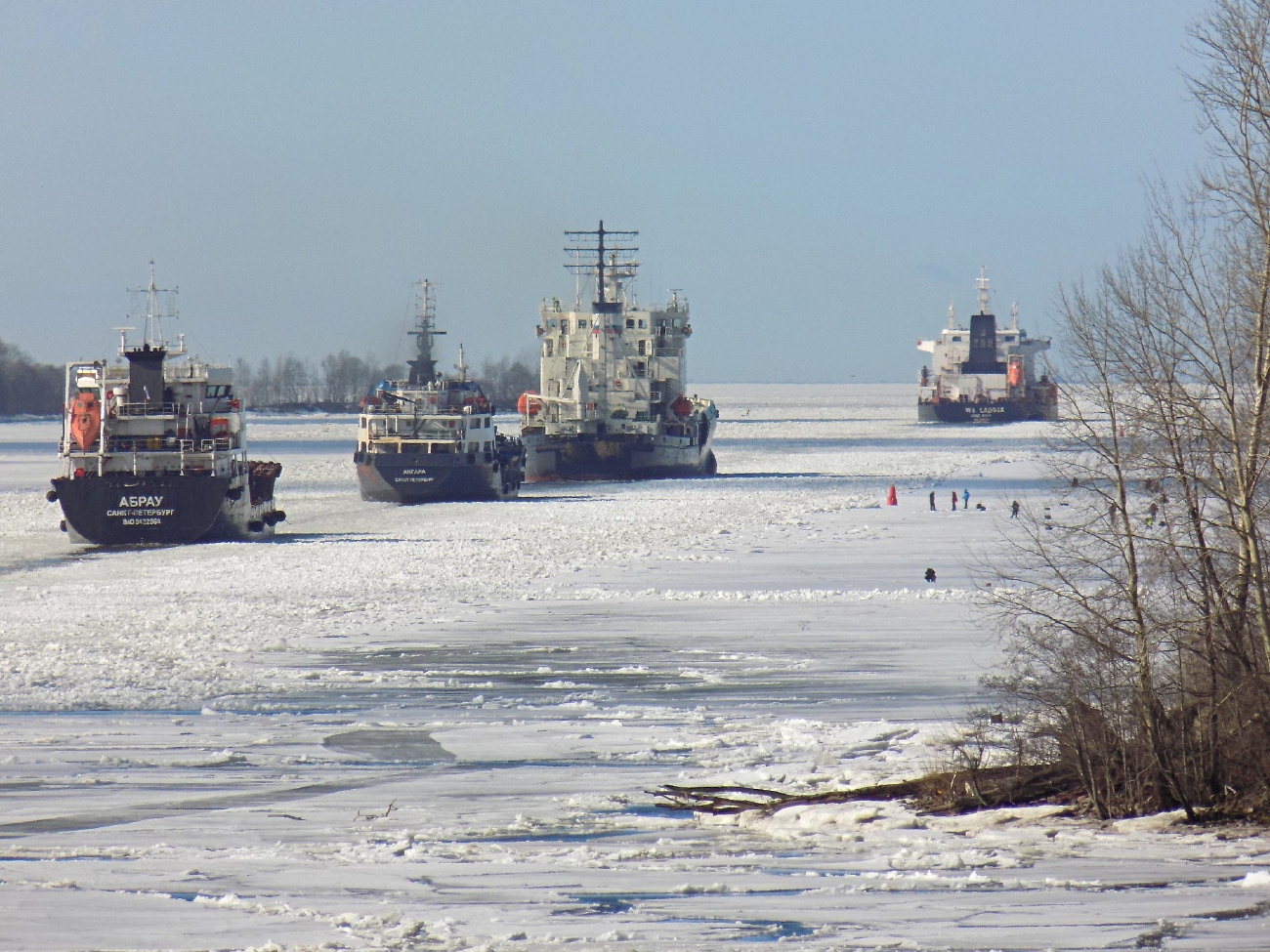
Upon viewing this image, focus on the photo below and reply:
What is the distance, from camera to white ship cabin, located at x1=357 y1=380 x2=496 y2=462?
46.3 metres

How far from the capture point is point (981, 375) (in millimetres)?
125000

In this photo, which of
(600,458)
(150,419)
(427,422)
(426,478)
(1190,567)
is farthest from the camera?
(600,458)

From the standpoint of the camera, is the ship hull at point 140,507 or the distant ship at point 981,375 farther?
the distant ship at point 981,375

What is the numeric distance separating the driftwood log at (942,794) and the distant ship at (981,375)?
110 metres

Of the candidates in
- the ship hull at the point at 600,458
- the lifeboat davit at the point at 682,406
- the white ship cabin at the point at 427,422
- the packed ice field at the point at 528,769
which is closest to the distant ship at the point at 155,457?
the packed ice field at the point at 528,769

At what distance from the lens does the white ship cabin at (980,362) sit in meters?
122

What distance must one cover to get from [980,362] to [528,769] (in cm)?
11737

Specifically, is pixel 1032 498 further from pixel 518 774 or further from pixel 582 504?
pixel 518 774

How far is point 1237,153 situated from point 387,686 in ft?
29.4

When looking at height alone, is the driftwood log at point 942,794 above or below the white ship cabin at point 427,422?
below

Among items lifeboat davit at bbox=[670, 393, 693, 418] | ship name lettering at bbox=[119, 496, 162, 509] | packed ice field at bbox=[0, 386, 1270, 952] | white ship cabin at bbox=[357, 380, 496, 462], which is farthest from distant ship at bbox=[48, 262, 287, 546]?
lifeboat davit at bbox=[670, 393, 693, 418]

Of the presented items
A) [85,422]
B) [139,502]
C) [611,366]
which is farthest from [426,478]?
[611,366]

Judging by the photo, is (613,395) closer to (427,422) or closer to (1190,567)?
(427,422)

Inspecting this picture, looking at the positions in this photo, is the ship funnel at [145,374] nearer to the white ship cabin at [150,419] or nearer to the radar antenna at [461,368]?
the white ship cabin at [150,419]
